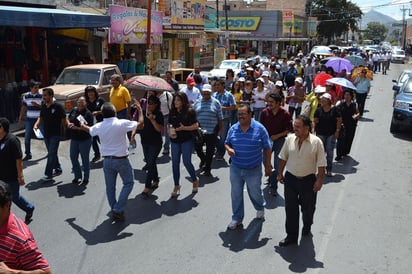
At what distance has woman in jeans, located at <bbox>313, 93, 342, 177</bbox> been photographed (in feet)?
29.8

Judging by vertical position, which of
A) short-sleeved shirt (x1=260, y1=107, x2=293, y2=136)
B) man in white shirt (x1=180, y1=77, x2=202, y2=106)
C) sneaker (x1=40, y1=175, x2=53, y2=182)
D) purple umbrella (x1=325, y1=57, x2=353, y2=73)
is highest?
purple umbrella (x1=325, y1=57, x2=353, y2=73)

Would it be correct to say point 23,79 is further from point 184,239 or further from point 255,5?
point 255,5

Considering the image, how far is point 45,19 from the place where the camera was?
14.7 metres

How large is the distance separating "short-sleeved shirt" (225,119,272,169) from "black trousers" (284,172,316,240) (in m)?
0.54

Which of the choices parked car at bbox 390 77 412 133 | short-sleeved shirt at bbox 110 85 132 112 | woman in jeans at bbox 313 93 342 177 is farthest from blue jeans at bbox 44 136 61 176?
parked car at bbox 390 77 412 133

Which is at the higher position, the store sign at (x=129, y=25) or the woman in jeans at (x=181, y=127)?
the store sign at (x=129, y=25)

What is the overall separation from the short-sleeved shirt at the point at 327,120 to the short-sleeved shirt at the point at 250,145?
3.19m

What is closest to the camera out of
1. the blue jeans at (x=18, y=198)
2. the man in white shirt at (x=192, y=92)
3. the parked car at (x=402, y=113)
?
the blue jeans at (x=18, y=198)

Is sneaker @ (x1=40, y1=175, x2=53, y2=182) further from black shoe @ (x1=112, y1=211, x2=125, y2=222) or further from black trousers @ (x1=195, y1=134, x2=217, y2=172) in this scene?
black trousers @ (x1=195, y1=134, x2=217, y2=172)

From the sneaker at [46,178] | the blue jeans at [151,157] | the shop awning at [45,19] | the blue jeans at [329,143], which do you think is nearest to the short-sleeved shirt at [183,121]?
the blue jeans at [151,157]

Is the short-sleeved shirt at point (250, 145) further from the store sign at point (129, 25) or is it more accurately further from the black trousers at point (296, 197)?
the store sign at point (129, 25)

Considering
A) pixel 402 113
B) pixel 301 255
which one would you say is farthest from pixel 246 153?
pixel 402 113

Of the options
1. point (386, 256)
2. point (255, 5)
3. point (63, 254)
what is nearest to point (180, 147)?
point (63, 254)

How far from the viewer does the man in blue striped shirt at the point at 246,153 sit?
20.5 ft
